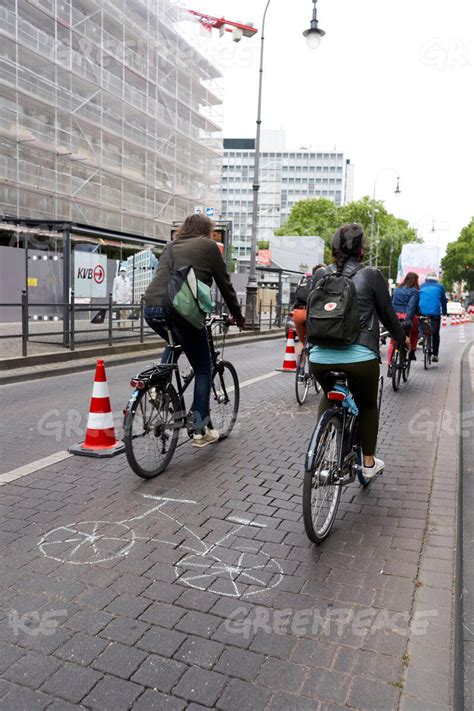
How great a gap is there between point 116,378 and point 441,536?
23.0 feet

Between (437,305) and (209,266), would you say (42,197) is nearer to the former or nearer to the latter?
(437,305)

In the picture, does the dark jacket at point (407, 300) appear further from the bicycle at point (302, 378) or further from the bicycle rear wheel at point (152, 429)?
the bicycle rear wheel at point (152, 429)

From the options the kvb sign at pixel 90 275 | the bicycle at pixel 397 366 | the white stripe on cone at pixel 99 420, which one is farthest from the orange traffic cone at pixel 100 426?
the kvb sign at pixel 90 275

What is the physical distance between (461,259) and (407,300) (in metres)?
80.6

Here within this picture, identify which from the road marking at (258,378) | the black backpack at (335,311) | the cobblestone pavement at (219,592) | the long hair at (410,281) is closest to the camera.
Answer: the cobblestone pavement at (219,592)

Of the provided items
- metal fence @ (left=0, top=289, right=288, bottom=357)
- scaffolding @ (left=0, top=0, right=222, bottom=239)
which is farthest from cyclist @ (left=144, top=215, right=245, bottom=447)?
scaffolding @ (left=0, top=0, right=222, bottom=239)

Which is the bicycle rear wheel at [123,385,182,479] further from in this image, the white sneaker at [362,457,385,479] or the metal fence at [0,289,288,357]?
the metal fence at [0,289,288,357]

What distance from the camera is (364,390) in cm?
387

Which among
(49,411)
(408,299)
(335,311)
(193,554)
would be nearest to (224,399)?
(49,411)

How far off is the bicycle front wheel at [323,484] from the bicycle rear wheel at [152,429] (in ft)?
4.48

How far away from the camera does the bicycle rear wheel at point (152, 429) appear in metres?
4.27

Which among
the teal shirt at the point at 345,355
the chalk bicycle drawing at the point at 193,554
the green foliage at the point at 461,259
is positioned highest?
the green foliage at the point at 461,259

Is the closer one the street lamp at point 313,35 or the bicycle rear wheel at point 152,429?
the bicycle rear wheel at point 152,429

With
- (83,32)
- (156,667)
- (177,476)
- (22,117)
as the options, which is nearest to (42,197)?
(22,117)
